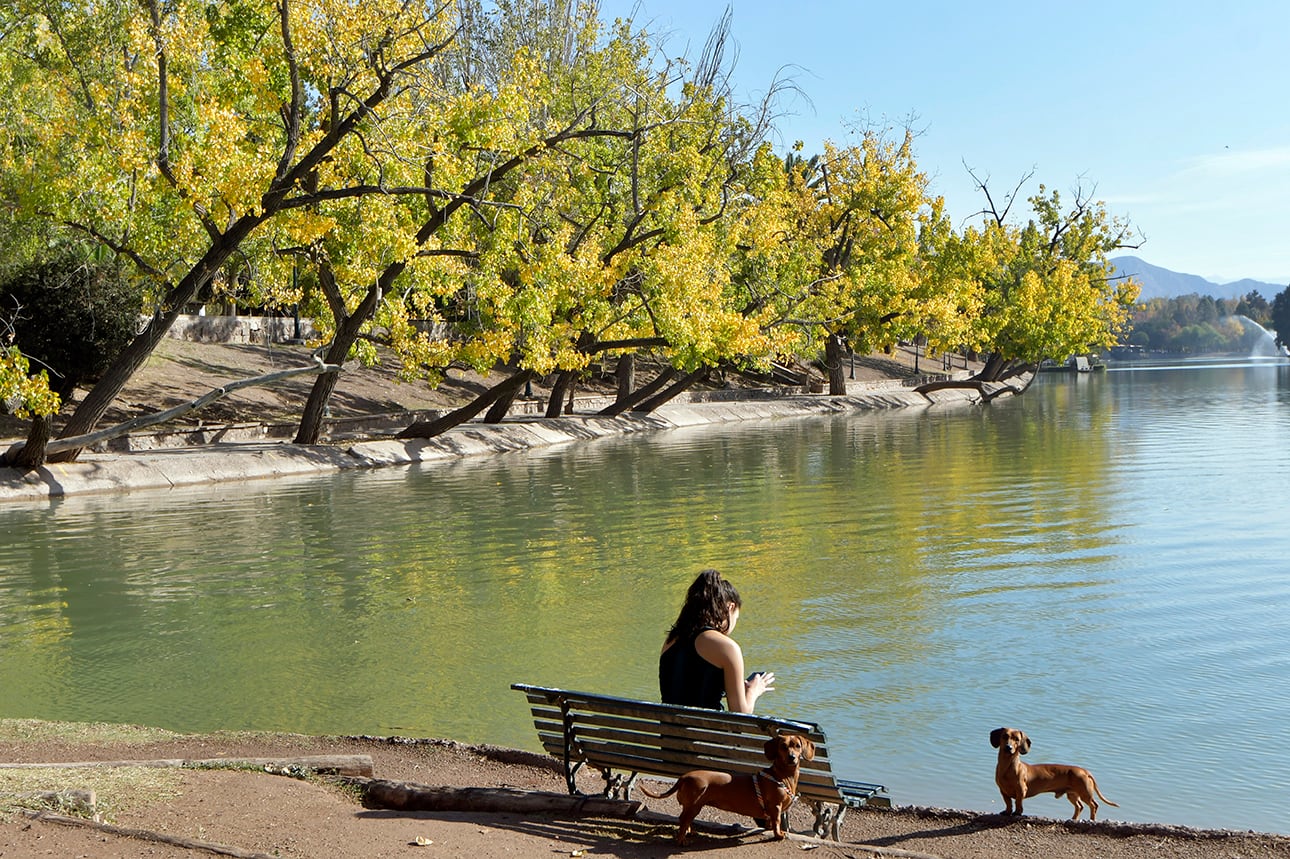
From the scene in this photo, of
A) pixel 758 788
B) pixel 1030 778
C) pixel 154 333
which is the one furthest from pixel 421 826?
pixel 154 333

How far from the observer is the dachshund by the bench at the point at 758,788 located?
6602mm

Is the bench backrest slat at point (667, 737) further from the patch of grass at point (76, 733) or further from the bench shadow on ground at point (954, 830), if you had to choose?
the patch of grass at point (76, 733)

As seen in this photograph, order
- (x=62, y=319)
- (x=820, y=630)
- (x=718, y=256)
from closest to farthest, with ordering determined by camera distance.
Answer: (x=820, y=630) → (x=62, y=319) → (x=718, y=256)

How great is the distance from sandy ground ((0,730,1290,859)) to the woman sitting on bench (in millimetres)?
675

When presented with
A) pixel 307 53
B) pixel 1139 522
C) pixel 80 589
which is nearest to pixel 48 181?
pixel 307 53

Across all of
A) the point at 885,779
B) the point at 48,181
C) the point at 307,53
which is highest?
the point at 307,53

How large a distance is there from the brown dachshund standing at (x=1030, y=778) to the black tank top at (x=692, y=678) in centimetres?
153

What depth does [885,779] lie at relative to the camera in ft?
28.0

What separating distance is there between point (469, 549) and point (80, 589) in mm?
5111

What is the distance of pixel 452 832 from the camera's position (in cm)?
677

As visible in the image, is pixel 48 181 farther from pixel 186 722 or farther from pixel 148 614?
pixel 186 722

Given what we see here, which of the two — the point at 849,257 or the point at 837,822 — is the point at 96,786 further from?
the point at 849,257

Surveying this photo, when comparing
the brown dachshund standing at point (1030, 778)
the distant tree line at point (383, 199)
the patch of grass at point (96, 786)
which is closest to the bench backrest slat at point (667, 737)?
the brown dachshund standing at point (1030, 778)

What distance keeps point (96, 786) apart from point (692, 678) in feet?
10.8
